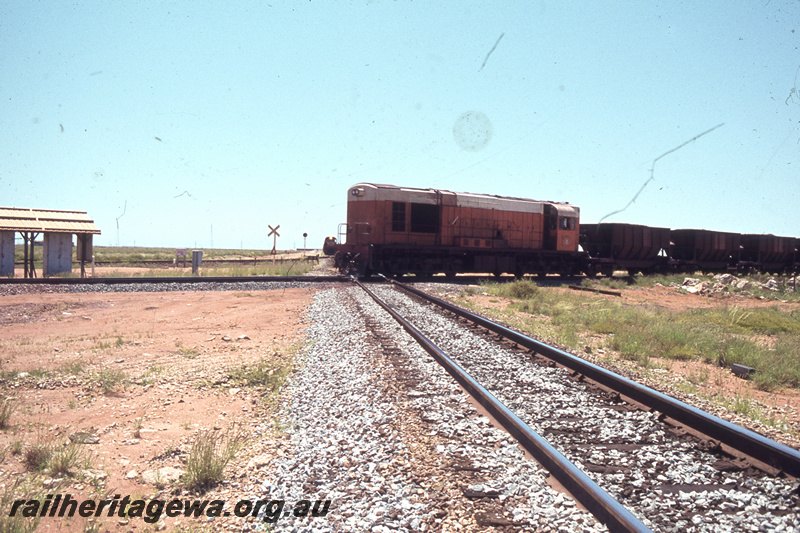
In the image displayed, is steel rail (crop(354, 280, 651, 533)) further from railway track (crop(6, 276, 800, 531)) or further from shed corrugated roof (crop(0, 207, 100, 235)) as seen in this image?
shed corrugated roof (crop(0, 207, 100, 235))

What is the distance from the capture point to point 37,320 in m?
11.6

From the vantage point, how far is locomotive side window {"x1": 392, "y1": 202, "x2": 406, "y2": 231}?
20.7 meters

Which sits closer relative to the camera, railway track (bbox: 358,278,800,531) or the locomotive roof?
railway track (bbox: 358,278,800,531)

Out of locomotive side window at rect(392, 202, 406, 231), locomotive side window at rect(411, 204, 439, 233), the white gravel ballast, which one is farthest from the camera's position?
locomotive side window at rect(411, 204, 439, 233)

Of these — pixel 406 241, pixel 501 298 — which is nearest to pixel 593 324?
pixel 501 298

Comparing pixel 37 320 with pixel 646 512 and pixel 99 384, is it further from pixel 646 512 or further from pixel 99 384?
pixel 646 512

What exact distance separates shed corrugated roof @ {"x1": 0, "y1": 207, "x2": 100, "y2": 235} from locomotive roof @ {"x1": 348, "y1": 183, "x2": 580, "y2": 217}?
1200 cm

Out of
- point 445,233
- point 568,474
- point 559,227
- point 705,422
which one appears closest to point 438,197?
point 445,233

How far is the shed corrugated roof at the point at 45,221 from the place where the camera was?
19641mm

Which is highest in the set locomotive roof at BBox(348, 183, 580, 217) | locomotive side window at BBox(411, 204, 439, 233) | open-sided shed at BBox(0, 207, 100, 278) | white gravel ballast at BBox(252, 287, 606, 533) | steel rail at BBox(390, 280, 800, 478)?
locomotive roof at BBox(348, 183, 580, 217)

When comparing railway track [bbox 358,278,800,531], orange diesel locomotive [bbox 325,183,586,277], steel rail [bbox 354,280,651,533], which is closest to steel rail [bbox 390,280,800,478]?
railway track [bbox 358,278,800,531]

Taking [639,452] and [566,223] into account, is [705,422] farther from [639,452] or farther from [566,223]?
[566,223]

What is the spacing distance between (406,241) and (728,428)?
58.1 ft

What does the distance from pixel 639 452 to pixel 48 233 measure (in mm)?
23803
